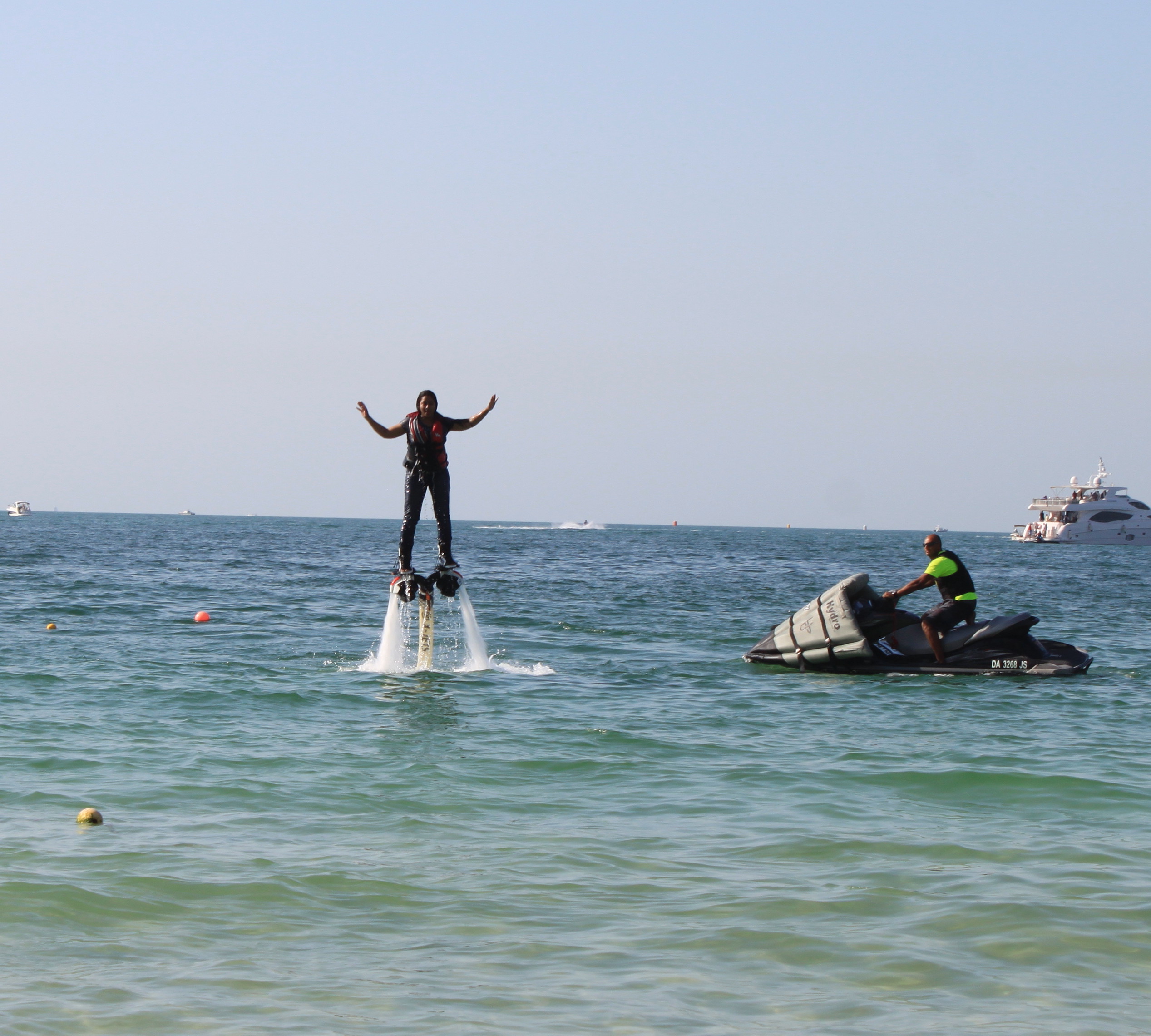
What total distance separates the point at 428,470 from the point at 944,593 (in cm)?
803

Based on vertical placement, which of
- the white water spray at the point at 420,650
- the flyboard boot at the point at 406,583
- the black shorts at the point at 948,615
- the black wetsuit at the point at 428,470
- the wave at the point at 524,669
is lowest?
the wave at the point at 524,669

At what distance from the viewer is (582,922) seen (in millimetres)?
7090

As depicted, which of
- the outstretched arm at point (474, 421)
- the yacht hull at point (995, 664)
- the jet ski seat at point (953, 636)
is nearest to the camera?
the outstretched arm at point (474, 421)

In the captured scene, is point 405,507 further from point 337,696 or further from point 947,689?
point 947,689

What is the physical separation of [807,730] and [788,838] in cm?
488

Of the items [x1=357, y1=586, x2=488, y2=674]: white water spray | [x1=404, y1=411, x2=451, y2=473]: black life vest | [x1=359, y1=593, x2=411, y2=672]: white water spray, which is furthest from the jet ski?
[x1=404, y1=411, x2=451, y2=473]: black life vest

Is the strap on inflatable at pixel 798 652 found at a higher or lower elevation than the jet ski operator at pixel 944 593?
A: lower

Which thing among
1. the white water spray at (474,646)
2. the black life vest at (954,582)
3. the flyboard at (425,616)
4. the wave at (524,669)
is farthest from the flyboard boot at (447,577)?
the black life vest at (954,582)

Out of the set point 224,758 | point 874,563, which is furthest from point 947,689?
point 874,563

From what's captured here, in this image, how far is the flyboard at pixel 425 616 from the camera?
1499 centimetres

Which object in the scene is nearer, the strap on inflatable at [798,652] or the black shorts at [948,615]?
the black shorts at [948,615]

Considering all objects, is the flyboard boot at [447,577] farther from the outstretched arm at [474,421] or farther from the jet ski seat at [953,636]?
the jet ski seat at [953,636]

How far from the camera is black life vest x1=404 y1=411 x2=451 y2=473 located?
13992mm

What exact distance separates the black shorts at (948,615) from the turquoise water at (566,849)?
86cm
